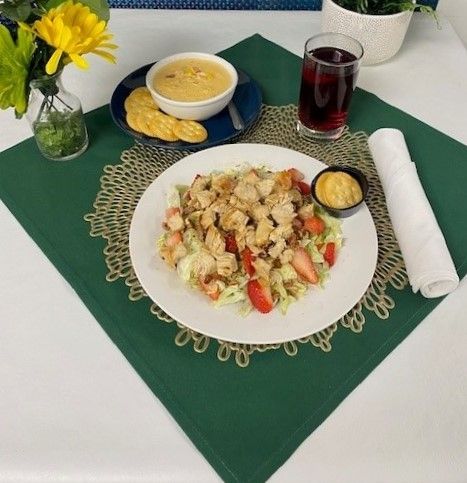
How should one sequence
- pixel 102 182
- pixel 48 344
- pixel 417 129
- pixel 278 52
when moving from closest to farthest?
pixel 48 344 → pixel 102 182 → pixel 417 129 → pixel 278 52

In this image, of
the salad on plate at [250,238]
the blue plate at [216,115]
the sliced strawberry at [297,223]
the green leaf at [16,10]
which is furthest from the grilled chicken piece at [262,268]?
the green leaf at [16,10]

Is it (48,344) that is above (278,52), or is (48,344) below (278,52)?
below

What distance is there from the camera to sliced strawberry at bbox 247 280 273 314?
783 millimetres

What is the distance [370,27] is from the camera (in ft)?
3.94

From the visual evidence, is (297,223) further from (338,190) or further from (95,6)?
(95,6)

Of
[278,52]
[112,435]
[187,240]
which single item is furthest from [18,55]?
[278,52]

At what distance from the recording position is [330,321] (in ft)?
2.49

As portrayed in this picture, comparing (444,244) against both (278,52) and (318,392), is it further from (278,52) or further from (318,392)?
(278,52)

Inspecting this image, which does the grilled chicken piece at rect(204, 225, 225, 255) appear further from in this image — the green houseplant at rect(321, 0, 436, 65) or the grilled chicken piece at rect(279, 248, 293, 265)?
the green houseplant at rect(321, 0, 436, 65)

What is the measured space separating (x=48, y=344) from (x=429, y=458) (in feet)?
1.86

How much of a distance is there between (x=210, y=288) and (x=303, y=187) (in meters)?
0.30

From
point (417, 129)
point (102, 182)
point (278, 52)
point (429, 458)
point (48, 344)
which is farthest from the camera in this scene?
point (278, 52)

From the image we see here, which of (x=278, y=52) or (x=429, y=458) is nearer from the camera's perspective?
(x=429, y=458)

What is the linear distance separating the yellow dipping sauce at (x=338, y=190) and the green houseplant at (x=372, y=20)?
0.46 meters
